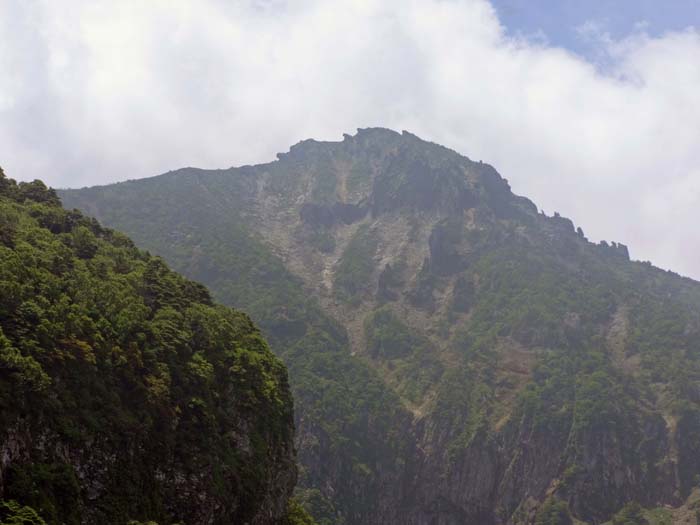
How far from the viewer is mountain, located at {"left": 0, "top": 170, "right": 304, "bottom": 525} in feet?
118

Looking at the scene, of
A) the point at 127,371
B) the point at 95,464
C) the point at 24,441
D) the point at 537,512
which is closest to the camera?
the point at 24,441

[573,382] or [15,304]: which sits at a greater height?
[573,382]

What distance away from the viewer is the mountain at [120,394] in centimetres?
3609

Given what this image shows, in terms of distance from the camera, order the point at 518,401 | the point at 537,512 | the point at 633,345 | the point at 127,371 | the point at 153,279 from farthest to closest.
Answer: the point at 633,345 → the point at 518,401 → the point at 537,512 → the point at 153,279 → the point at 127,371

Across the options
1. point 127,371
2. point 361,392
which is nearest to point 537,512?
point 361,392

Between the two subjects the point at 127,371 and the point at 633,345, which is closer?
the point at 127,371

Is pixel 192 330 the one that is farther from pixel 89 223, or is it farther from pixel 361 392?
pixel 361 392

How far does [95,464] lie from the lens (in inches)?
1542

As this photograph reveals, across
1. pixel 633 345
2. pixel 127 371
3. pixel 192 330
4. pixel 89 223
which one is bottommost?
pixel 127 371

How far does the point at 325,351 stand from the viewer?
648 feet

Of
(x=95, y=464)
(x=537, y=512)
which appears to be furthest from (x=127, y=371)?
(x=537, y=512)

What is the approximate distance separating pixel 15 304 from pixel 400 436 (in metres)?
145

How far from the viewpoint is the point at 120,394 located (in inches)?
1766

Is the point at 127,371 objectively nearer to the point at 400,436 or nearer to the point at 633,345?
→ the point at 400,436
